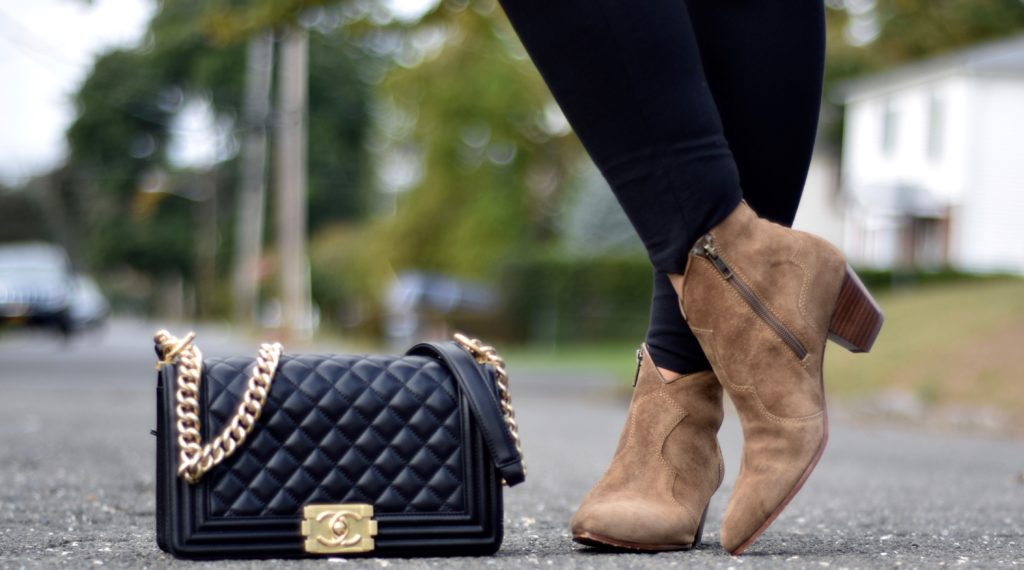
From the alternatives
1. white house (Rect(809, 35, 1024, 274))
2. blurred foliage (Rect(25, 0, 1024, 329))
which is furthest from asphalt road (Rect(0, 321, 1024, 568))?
white house (Rect(809, 35, 1024, 274))

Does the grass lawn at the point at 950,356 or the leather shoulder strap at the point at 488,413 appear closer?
the leather shoulder strap at the point at 488,413

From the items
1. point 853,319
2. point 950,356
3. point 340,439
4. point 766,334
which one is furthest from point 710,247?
point 950,356

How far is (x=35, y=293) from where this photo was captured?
21.4m

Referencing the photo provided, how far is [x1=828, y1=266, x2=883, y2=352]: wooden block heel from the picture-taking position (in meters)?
1.77

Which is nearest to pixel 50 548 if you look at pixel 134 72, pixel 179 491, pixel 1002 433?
pixel 179 491

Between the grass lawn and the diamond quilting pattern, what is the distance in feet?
22.1

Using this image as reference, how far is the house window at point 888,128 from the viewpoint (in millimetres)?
30891

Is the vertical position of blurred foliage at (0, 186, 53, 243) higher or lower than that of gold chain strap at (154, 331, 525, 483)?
higher

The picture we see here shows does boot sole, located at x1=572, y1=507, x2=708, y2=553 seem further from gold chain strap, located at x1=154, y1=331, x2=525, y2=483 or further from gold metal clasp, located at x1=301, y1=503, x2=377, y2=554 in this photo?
gold metal clasp, located at x1=301, y1=503, x2=377, y2=554

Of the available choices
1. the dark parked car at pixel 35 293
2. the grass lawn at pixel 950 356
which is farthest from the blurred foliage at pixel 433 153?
the grass lawn at pixel 950 356

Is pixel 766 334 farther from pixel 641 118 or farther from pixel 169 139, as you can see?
pixel 169 139

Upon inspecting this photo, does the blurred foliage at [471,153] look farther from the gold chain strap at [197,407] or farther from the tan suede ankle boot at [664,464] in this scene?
the gold chain strap at [197,407]

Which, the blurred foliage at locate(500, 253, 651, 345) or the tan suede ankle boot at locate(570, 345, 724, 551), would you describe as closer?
the tan suede ankle boot at locate(570, 345, 724, 551)

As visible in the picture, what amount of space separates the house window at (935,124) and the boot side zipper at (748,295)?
28608mm
